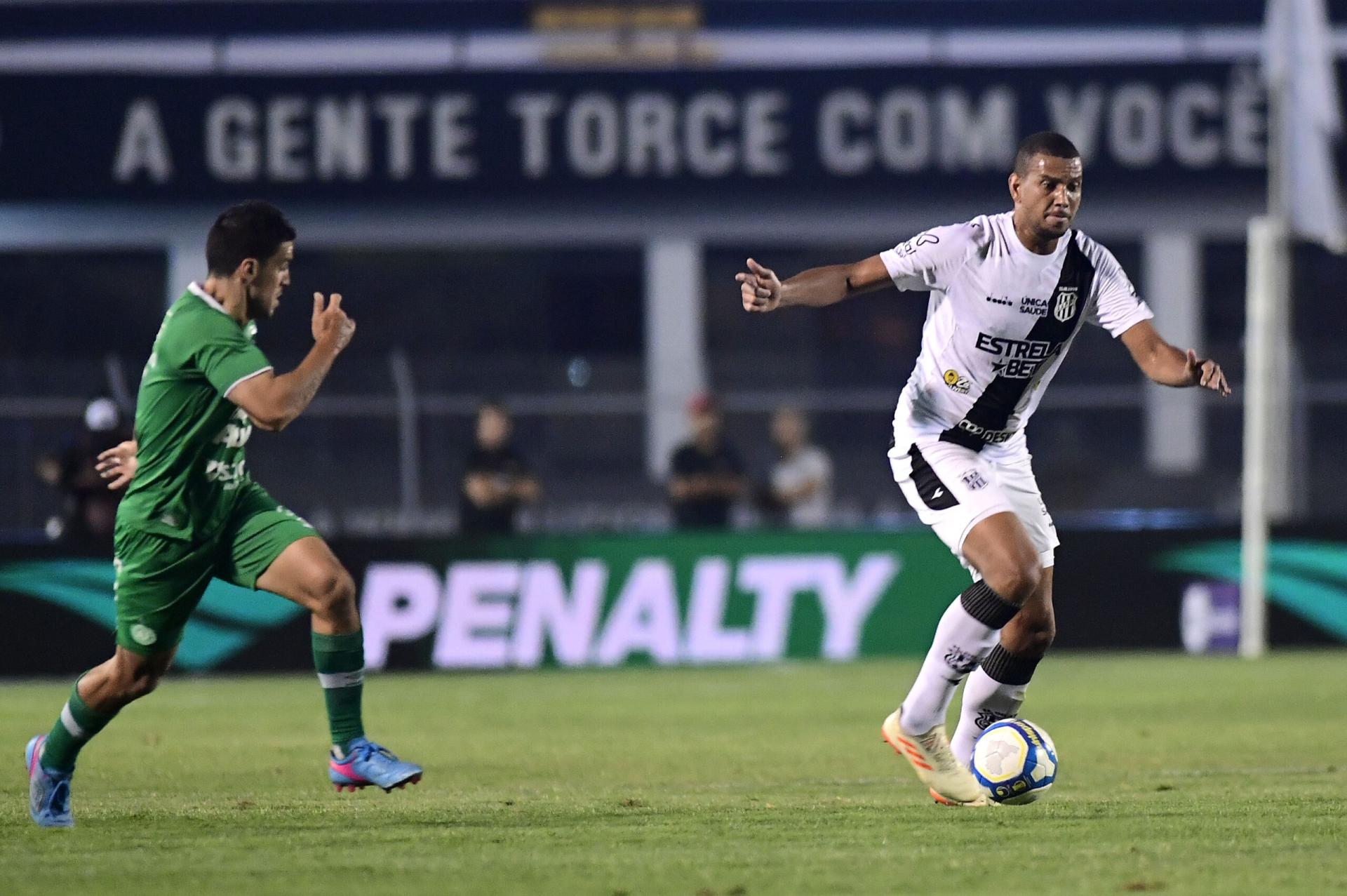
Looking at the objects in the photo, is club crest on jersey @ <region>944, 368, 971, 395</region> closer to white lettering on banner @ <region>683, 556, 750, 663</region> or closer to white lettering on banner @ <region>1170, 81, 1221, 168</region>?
white lettering on banner @ <region>683, 556, 750, 663</region>

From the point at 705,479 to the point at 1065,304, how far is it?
375 inches

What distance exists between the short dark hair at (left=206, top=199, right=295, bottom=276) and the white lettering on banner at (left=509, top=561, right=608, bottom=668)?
9.70m

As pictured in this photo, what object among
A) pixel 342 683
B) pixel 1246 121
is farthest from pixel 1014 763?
pixel 1246 121

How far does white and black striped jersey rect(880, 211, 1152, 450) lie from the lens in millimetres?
8008

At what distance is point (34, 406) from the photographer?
17891 millimetres

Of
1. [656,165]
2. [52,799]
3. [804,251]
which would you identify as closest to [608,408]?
[656,165]

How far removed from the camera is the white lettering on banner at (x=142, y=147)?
2464 cm

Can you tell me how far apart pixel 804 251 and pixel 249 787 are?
63.4ft

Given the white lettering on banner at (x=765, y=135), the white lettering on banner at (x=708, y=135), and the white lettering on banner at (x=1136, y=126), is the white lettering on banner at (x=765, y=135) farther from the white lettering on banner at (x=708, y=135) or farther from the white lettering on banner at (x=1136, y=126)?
the white lettering on banner at (x=1136, y=126)

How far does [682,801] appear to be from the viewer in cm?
803

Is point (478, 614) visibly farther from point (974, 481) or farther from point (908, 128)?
point (908, 128)

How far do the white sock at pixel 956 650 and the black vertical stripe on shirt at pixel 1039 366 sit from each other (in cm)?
62

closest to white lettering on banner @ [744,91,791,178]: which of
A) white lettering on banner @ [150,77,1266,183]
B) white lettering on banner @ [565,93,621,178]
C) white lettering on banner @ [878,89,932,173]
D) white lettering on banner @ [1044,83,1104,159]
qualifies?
white lettering on banner @ [150,77,1266,183]

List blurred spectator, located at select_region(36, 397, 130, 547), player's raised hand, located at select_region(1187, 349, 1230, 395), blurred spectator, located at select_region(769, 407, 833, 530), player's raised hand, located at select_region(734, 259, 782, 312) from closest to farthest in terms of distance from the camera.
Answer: player's raised hand, located at select_region(1187, 349, 1230, 395)
player's raised hand, located at select_region(734, 259, 782, 312)
blurred spectator, located at select_region(36, 397, 130, 547)
blurred spectator, located at select_region(769, 407, 833, 530)
